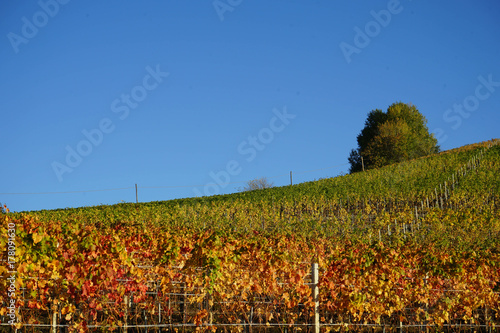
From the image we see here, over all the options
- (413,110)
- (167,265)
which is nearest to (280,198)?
(167,265)

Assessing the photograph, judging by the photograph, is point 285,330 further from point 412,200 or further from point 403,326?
point 412,200

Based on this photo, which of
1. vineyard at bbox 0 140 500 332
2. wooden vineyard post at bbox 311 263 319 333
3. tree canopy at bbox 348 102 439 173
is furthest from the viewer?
tree canopy at bbox 348 102 439 173

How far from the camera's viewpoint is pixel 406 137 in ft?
171

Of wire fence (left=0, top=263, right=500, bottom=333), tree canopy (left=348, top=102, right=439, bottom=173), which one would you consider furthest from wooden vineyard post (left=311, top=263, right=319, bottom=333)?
tree canopy (left=348, top=102, right=439, bottom=173)

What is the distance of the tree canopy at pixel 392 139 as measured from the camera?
5138 centimetres

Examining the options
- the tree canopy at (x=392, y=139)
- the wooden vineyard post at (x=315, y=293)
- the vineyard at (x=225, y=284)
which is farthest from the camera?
the tree canopy at (x=392, y=139)

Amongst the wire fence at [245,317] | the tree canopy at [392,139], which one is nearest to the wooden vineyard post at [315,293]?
the wire fence at [245,317]

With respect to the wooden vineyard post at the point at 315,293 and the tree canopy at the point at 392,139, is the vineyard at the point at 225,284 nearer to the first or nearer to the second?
the wooden vineyard post at the point at 315,293

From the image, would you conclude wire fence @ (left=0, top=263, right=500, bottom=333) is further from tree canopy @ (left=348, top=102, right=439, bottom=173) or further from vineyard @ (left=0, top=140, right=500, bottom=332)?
tree canopy @ (left=348, top=102, right=439, bottom=173)

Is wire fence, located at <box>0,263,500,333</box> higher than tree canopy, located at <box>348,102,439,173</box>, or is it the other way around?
tree canopy, located at <box>348,102,439,173</box>

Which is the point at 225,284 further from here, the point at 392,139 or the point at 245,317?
the point at 392,139

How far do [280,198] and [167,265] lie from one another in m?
22.6

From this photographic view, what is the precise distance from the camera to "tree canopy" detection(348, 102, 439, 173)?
5138 centimetres

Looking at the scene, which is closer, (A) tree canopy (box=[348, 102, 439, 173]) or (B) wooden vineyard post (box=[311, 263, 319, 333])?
(B) wooden vineyard post (box=[311, 263, 319, 333])
